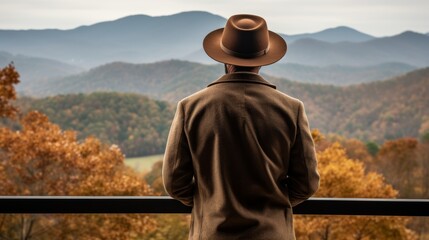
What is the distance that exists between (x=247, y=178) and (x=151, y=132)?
21785 millimetres

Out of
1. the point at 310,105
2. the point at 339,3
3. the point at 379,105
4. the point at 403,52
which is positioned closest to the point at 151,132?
the point at 310,105

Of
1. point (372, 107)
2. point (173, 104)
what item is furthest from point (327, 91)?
point (173, 104)

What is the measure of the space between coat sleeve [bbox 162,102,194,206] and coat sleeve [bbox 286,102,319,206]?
0.96 feet

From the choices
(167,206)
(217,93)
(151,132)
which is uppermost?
(217,93)

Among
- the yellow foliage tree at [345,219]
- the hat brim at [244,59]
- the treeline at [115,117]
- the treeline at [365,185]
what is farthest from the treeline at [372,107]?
the hat brim at [244,59]

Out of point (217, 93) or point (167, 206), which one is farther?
point (167, 206)

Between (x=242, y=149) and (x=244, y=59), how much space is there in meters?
0.27

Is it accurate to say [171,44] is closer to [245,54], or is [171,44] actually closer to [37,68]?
[37,68]

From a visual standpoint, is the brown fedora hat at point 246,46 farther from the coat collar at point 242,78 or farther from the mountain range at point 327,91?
the mountain range at point 327,91

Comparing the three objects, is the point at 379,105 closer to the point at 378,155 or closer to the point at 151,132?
the point at 378,155

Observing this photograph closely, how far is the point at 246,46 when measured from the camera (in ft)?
4.65

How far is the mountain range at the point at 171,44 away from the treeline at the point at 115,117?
493cm

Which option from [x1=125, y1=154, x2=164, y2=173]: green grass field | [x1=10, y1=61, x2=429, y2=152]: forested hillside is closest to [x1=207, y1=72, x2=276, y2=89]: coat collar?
[x1=125, y1=154, x2=164, y2=173]: green grass field

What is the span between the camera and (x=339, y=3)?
157ft
